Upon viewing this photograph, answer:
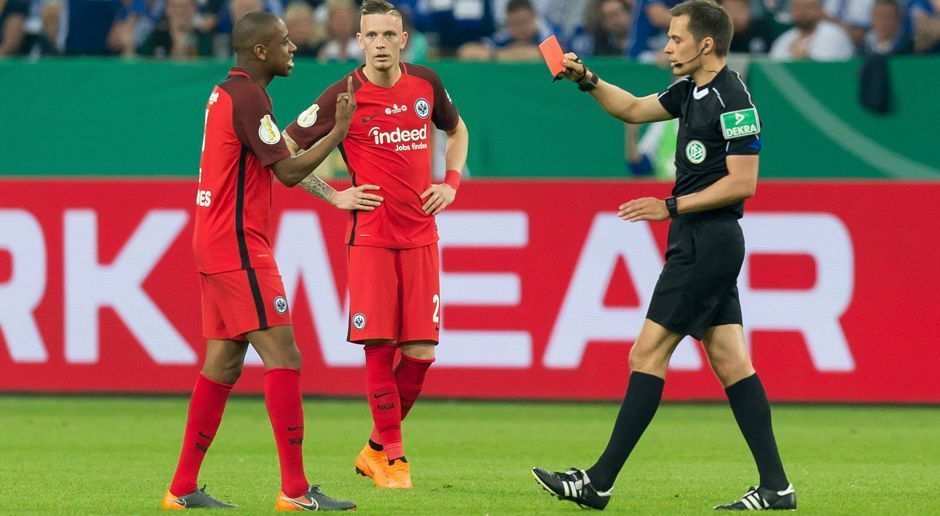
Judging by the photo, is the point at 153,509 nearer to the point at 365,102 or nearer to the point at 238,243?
the point at 238,243

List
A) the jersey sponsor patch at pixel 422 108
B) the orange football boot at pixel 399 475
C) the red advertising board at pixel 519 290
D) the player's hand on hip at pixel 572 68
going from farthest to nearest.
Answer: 1. the red advertising board at pixel 519 290
2. the jersey sponsor patch at pixel 422 108
3. the orange football boot at pixel 399 475
4. the player's hand on hip at pixel 572 68

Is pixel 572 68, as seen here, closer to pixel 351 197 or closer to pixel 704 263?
pixel 704 263

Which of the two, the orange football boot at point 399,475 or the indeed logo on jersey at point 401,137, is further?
the indeed logo on jersey at point 401,137

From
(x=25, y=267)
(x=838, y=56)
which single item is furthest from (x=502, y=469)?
(x=838, y=56)

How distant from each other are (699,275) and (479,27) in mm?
8132

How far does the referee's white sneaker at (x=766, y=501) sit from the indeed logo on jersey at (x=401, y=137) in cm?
239

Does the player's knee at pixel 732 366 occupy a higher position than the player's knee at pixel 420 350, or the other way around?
the player's knee at pixel 732 366

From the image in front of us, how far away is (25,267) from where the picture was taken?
37.9 feet

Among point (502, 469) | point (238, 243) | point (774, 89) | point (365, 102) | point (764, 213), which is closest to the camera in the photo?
point (238, 243)

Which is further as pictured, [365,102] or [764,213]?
[764,213]

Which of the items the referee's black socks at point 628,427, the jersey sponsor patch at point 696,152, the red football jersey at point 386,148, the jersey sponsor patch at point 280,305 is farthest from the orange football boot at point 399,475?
the jersey sponsor patch at point 696,152

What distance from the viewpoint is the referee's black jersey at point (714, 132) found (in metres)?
6.72

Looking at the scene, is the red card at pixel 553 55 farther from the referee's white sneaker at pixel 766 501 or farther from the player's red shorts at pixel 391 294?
the referee's white sneaker at pixel 766 501

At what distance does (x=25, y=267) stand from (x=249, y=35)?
17.8 ft
